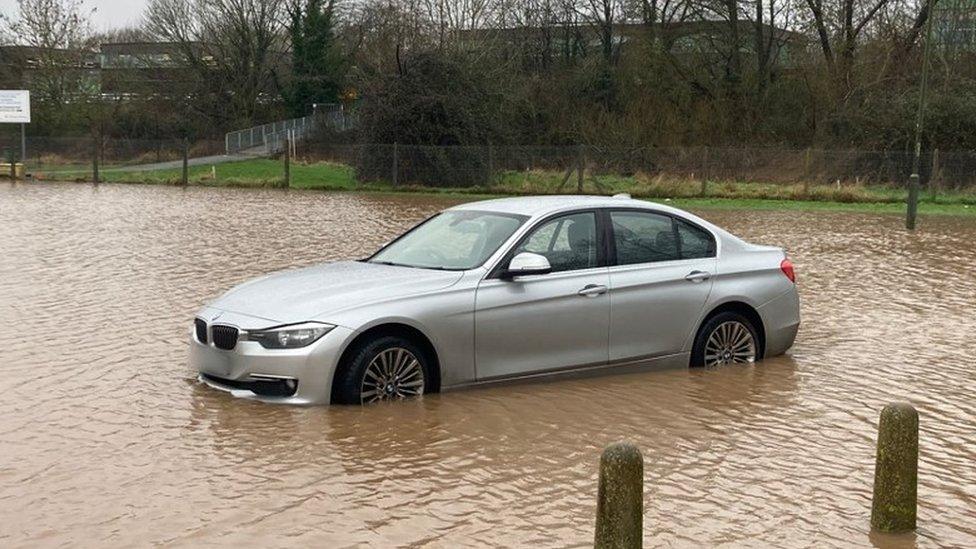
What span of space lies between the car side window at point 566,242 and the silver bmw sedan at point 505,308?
0.4 inches

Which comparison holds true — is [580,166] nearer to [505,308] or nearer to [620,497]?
[505,308]

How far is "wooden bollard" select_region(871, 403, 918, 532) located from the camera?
532 cm

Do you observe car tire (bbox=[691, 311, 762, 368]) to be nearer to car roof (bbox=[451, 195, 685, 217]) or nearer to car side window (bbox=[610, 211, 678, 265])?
car side window (bbox=[610, 211, 678, 265])

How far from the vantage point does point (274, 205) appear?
30.3 meters

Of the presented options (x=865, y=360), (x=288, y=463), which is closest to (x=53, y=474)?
(x=288, y=463)

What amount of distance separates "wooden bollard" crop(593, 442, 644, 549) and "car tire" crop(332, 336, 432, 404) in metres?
3.37

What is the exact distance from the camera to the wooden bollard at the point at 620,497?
4.48 metres

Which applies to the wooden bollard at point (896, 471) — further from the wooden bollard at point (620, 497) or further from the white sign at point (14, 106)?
the white sign at point (14, 106)

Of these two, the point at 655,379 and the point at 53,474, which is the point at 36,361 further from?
the point at 655,379

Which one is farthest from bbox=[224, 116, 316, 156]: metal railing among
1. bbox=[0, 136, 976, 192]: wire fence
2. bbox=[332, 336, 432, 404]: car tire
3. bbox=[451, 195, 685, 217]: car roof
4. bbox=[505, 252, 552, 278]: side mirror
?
bbox=[332, 336, 432, 404]: car tire

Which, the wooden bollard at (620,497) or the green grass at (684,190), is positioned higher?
the green grass at (684,190)

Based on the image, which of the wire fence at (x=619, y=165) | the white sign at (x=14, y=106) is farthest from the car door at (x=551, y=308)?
the white sign at (x=14, y=106)

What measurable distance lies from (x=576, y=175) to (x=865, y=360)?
2865 cm

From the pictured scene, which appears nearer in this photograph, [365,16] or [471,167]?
[471,167]
